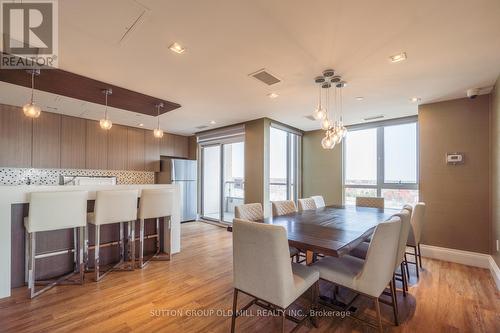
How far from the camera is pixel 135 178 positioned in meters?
5.79

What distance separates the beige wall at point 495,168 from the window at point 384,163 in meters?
1.27

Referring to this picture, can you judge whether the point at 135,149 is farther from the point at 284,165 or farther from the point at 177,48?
the point at 177,48

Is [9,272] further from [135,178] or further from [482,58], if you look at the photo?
[482,58]

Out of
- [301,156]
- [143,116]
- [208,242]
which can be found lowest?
[208,242]

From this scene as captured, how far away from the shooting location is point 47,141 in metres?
4.41

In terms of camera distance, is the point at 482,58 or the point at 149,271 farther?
the point at 149,271

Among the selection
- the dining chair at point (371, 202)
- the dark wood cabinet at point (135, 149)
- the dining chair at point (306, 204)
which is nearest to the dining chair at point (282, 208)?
the dining chair at point (306, 204)

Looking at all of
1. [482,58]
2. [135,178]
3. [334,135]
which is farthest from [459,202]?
[135,178]

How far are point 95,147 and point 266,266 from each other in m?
5.09

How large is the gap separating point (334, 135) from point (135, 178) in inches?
197

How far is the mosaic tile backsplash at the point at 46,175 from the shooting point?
4137mm

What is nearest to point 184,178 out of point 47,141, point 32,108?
point 47,141

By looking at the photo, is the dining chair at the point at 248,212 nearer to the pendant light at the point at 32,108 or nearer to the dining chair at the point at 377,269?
the dining chair at the point at 377,269

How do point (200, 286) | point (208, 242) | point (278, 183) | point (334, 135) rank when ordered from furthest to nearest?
1. point (278, 183)
2. point (208, 242)
3. point (334, 135)
4. point (200, 286)
